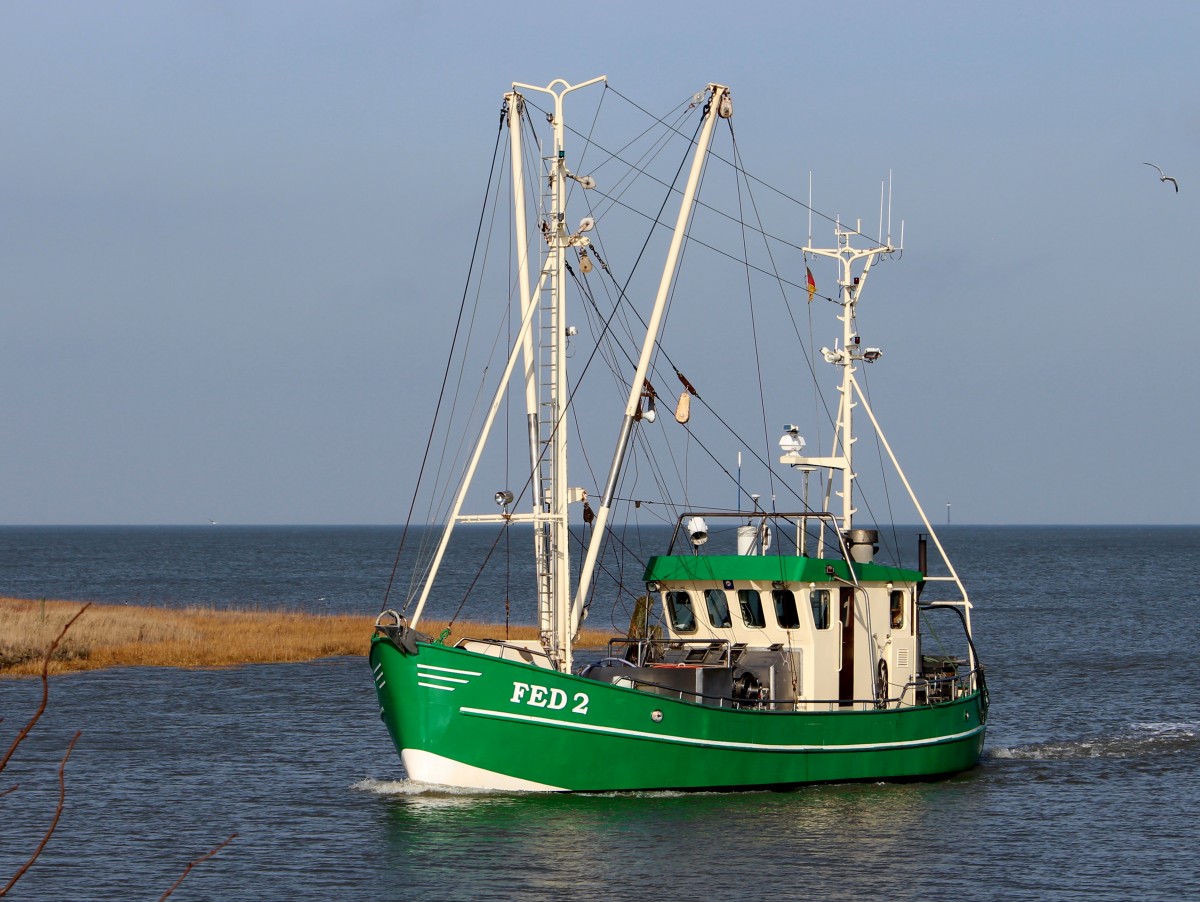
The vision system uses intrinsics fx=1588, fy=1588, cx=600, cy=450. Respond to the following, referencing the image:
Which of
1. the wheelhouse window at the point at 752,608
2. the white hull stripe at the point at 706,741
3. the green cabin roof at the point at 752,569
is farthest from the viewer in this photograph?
the wheelhouse window at the point at 752,608

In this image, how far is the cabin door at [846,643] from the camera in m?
28.0

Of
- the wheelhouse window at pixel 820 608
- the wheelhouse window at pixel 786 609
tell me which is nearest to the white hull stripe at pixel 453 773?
the wheelhouse window at pixel 786 609

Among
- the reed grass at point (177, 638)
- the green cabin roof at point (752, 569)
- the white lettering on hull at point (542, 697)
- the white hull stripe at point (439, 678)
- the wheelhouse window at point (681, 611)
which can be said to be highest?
the green cabin roof at point (752, 569)

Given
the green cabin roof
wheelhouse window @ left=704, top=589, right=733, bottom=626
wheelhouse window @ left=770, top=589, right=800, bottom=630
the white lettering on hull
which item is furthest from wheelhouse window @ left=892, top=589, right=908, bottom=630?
the white lettering on hull

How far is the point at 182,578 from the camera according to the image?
12288 centimetres

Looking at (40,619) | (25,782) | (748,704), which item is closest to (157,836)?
(25,782)

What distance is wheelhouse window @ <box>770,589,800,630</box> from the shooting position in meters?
27.3

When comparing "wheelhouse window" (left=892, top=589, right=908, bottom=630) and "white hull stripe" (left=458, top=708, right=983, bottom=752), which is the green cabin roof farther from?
"white hull stripe" (left=458, top=708, right=983, bottom=752)

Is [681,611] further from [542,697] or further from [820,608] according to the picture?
[542,697]

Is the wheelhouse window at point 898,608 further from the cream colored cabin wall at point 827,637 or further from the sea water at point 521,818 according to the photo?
the sea water at point 521,818

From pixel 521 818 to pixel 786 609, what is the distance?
641 centimetres

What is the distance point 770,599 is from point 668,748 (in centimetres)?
402

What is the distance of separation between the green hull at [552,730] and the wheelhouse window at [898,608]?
4.17 meters

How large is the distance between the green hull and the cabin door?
88.5 inches
